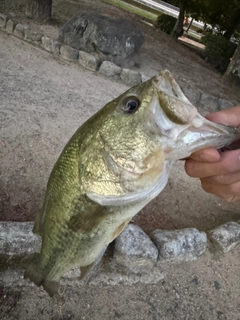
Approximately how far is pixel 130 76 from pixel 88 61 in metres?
0.86

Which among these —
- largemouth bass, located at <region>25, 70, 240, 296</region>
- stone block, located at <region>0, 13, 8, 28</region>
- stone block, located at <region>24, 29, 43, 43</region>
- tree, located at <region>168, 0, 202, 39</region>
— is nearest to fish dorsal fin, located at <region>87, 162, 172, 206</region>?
largemouth bass, located at <region>25, 70, 240, 296</region>

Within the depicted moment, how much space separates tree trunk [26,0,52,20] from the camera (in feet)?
27.7

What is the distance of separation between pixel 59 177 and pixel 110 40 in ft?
20.4

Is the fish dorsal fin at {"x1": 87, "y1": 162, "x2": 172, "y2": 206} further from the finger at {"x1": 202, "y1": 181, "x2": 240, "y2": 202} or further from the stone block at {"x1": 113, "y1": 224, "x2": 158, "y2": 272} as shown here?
the stone block at {"x1": 113, "y1": 224, "x2": 158, "y2": 272}

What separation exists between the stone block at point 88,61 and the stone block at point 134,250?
4.56 m

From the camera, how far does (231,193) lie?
1993 millimetres

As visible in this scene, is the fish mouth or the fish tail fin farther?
the fish tail fin

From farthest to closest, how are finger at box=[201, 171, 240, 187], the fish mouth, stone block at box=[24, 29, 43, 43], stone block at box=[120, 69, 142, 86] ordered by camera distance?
stone block at box=[24, 29, 43, 43] → stone block at box=[120, 69, 142, 86] → finger at box=[201, 171, 240, 187] → the fish mouth

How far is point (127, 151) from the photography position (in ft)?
4.91

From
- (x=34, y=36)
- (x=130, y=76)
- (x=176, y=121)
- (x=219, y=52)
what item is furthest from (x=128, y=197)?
(x=219, y=52)

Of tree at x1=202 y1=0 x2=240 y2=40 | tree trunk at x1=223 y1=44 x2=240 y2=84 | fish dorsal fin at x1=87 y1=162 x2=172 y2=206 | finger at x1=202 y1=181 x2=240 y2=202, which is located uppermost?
fish dorsal fin at x1=87 y1=162 x2=172 y2=206

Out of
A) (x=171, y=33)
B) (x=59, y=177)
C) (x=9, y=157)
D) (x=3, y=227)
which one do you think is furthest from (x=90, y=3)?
(x=59, y=177)

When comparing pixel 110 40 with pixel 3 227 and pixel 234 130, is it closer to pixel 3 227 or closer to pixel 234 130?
pixel 3 227

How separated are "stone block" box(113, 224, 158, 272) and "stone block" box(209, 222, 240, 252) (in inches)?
29.1
